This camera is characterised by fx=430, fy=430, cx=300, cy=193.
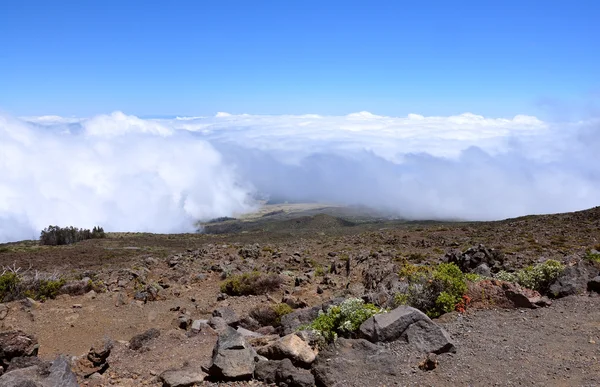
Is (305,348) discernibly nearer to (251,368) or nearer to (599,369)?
(251,368)

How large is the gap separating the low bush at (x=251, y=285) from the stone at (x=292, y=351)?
7395mm

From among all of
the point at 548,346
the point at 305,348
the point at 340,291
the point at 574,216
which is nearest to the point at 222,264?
the point at 340,291

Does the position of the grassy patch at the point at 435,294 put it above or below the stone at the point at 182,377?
above

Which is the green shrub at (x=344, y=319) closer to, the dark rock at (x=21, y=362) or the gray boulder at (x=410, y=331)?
the gray boulder at (x=410, y=331)

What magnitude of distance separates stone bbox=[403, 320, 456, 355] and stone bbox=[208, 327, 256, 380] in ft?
8.58

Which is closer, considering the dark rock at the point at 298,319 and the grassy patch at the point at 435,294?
the grassy patch at the point at 435,294

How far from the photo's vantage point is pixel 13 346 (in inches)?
295

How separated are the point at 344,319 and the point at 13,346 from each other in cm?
584

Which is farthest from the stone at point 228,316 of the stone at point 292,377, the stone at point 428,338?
the stone at point 428,338

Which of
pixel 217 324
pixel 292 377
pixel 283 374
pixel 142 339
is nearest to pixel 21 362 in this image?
pixel 142 339

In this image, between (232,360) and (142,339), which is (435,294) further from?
(142,339)

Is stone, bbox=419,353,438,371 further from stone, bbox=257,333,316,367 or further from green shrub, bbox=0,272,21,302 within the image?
green shrub, bbox=0,272,21,302

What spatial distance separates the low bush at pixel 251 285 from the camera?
14453mm

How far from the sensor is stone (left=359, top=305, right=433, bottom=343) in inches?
284
